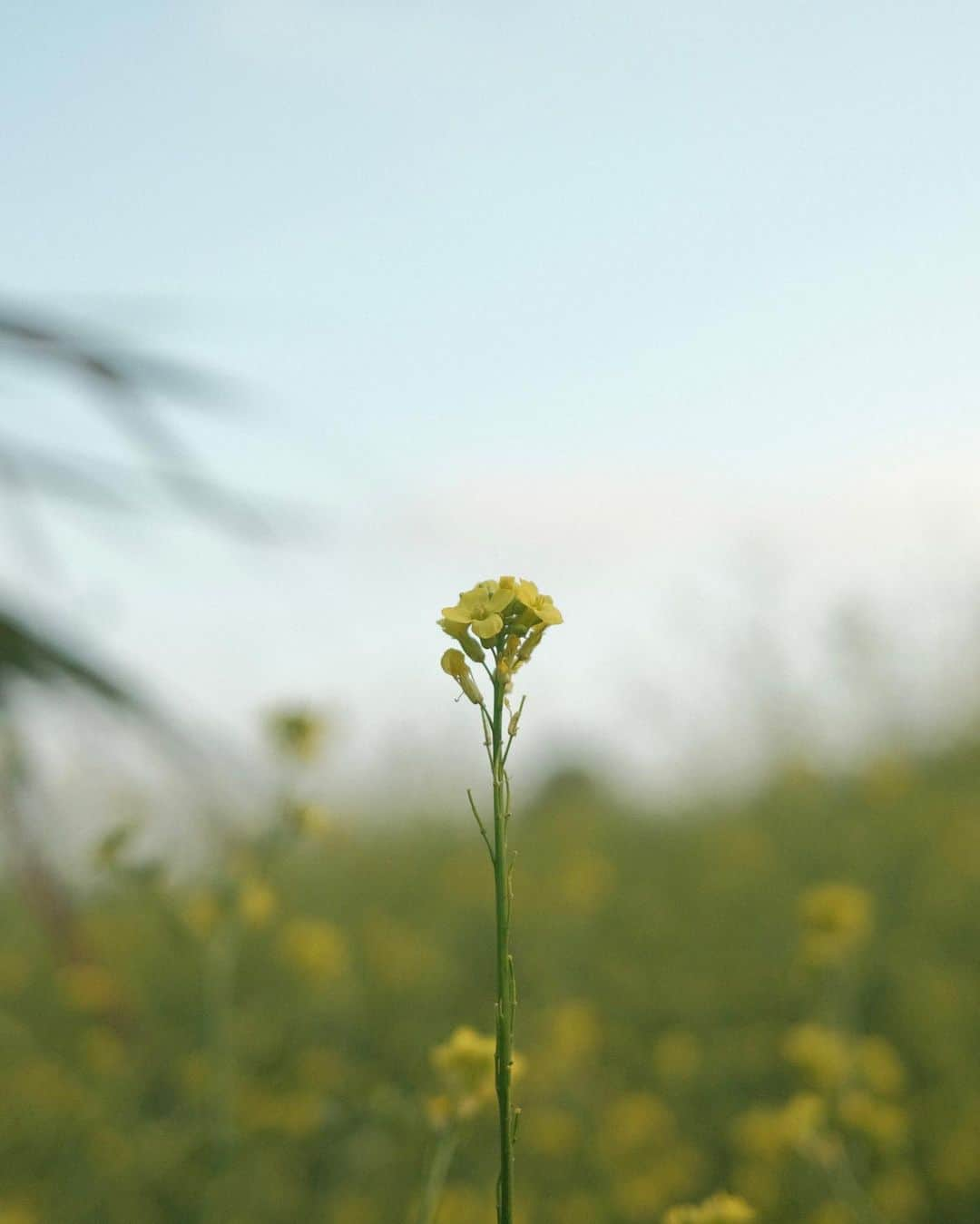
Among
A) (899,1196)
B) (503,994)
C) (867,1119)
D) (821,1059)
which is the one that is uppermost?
(503,994)

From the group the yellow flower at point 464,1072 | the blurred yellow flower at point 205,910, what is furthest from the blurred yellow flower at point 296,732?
the blurred yellow flower at point 205,910

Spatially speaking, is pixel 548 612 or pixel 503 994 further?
pixel 548 612

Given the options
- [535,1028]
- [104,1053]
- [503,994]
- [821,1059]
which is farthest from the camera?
[535,1028]

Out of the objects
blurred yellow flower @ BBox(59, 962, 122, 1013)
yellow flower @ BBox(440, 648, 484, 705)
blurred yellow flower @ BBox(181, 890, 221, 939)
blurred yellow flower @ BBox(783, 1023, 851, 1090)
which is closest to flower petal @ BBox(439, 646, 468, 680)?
yellow flower @ BBox(440, 648, 484, 705)

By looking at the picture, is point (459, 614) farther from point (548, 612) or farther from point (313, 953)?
point (313, 953)

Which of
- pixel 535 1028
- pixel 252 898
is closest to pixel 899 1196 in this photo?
pixel 535 1028

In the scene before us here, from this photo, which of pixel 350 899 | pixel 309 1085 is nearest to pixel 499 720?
pixel 309 1085

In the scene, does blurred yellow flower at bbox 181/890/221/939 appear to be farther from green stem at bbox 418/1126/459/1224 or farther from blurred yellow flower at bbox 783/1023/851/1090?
green stem at bbox 418/1126/459/1224

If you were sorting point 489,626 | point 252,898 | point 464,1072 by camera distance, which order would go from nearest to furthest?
point 489,626 → point 464,1072 → point 252,898
